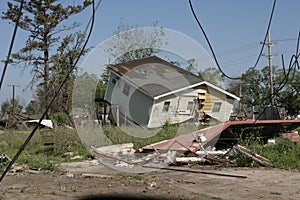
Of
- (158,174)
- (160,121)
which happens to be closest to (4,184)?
(158,174)

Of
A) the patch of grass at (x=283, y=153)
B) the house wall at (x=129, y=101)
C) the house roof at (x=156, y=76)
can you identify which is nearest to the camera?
the patch of grass at (x=283, y=153)

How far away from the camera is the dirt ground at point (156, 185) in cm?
499

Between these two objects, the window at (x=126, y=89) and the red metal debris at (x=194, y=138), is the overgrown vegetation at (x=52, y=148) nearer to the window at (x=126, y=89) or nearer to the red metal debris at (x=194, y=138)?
the window at (x=126, y=89)

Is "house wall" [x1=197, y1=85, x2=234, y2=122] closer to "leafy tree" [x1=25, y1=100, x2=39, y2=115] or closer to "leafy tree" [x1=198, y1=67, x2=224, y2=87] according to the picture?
"leafy tree" [x1=198, y1=67, x2=224, y2=87]

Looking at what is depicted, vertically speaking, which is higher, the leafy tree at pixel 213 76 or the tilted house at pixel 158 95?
the leafy tree at pixel 213 76

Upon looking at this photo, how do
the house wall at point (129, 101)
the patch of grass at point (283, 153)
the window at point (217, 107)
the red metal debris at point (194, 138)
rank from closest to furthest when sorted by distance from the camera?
the patch of grass at point (283, 153) → the red metal debris at point (194, 138) → the house wall at point (129, 101) → the window at point (217, 107)

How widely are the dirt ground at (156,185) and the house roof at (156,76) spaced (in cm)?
252

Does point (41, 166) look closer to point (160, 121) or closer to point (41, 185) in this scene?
point (41, 185)

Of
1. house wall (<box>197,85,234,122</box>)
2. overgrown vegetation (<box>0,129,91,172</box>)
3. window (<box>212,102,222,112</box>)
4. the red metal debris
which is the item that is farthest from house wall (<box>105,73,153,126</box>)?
window (<box>212,102,222,112</box>)

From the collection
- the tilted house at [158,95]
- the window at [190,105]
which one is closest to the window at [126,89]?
the tilted house at [158,95]

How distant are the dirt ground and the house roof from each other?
8.27 ft

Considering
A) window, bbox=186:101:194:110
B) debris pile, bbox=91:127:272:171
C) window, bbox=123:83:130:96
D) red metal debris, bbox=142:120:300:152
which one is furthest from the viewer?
window, bbox=186:101:194:110

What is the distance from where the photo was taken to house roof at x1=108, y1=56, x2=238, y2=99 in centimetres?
904

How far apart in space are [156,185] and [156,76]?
4.59 metres
